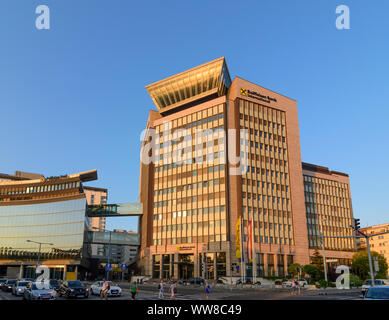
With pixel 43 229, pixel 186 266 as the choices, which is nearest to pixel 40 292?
pixel 186 266

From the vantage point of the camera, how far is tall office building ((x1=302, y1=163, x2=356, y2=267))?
10346cm

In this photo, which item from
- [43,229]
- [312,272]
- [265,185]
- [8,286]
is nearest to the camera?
[8,286]

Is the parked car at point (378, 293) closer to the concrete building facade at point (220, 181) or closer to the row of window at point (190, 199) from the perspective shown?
the concrete building facade at point (220, 181)

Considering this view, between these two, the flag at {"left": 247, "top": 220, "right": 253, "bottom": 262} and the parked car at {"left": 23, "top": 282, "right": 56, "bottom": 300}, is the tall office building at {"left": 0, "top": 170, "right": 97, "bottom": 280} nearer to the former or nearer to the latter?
the flag at {"left": 247, "top": 220, "right": 253, "bottom": 262}

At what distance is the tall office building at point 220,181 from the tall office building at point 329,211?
17.4 m

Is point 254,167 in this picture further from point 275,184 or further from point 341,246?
point 341,246

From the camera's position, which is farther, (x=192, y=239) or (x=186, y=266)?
(x=192, y=239)

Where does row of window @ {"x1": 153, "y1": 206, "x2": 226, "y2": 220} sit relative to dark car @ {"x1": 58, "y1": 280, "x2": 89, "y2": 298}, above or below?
above

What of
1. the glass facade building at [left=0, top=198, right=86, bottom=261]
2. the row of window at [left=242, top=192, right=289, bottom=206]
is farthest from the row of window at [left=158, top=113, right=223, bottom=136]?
the glass facade building at [left=0, top=198, right=86, bottom=261]

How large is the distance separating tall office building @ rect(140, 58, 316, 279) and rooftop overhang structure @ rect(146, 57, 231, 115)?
264 millimetres

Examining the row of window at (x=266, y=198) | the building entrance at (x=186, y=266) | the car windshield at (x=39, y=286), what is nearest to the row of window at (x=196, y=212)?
the row of window at (x=266, y=198)

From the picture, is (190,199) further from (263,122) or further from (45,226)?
(45,226)

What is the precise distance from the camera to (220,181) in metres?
83.1

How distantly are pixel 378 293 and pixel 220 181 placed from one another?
66.9m
